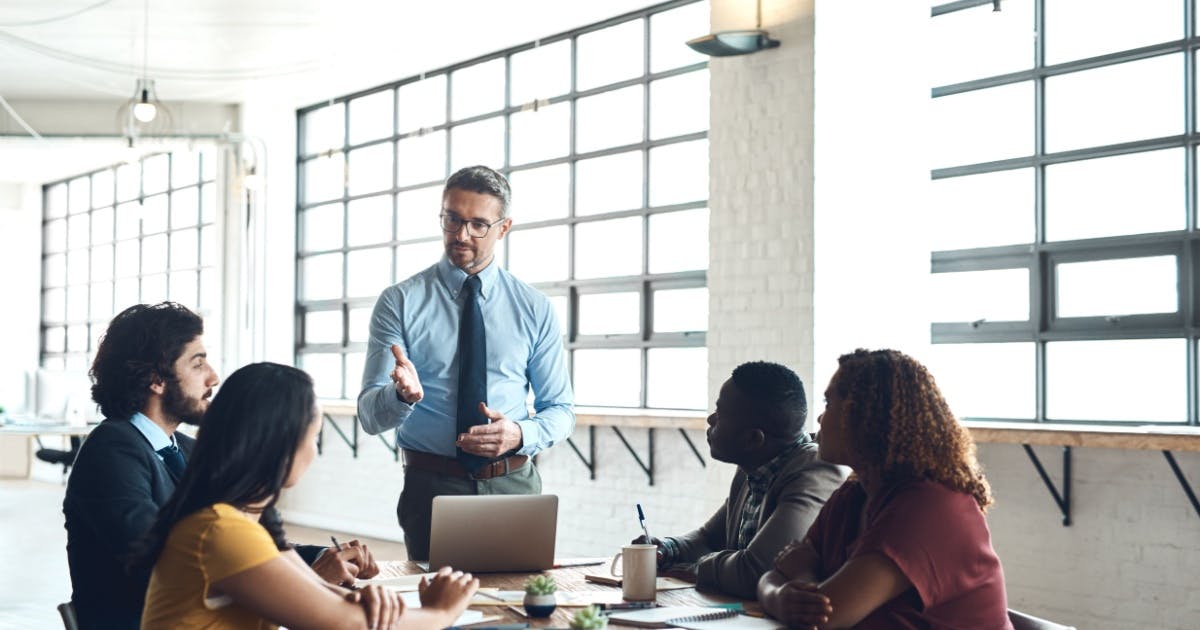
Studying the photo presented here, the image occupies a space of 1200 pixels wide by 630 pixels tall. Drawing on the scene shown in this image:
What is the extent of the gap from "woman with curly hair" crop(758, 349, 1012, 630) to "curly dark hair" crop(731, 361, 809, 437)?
401 mm

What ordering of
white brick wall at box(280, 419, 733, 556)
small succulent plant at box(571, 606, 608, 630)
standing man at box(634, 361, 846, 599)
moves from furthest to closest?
white brick wall at box(280, 419, 733, 556) < standing man at box(634, 361, 846, 599) < small succulent plant at box(571, 606, 608, 630)

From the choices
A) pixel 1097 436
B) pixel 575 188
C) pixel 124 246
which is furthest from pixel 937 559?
pixel 124 246

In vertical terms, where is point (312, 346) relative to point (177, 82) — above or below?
below

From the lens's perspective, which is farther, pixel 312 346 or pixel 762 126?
pixel 312 346

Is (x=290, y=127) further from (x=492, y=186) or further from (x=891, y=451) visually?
(x=891, y=451)

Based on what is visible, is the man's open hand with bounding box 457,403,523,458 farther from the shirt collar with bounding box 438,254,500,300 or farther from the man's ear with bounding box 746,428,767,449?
the man's ear with bounding box 746,428,767,449

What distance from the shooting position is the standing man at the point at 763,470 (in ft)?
8.75

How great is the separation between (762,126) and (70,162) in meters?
9.15

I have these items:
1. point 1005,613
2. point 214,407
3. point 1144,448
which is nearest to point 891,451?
point 1005,613

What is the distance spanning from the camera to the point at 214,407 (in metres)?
1.91

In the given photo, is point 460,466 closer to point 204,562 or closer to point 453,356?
point 453,356

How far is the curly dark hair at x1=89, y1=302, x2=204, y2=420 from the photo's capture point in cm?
252

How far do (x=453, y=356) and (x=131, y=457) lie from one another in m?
1.03

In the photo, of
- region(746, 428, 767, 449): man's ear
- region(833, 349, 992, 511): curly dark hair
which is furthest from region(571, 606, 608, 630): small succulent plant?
region(746, 428, 767, 449): man's ear
